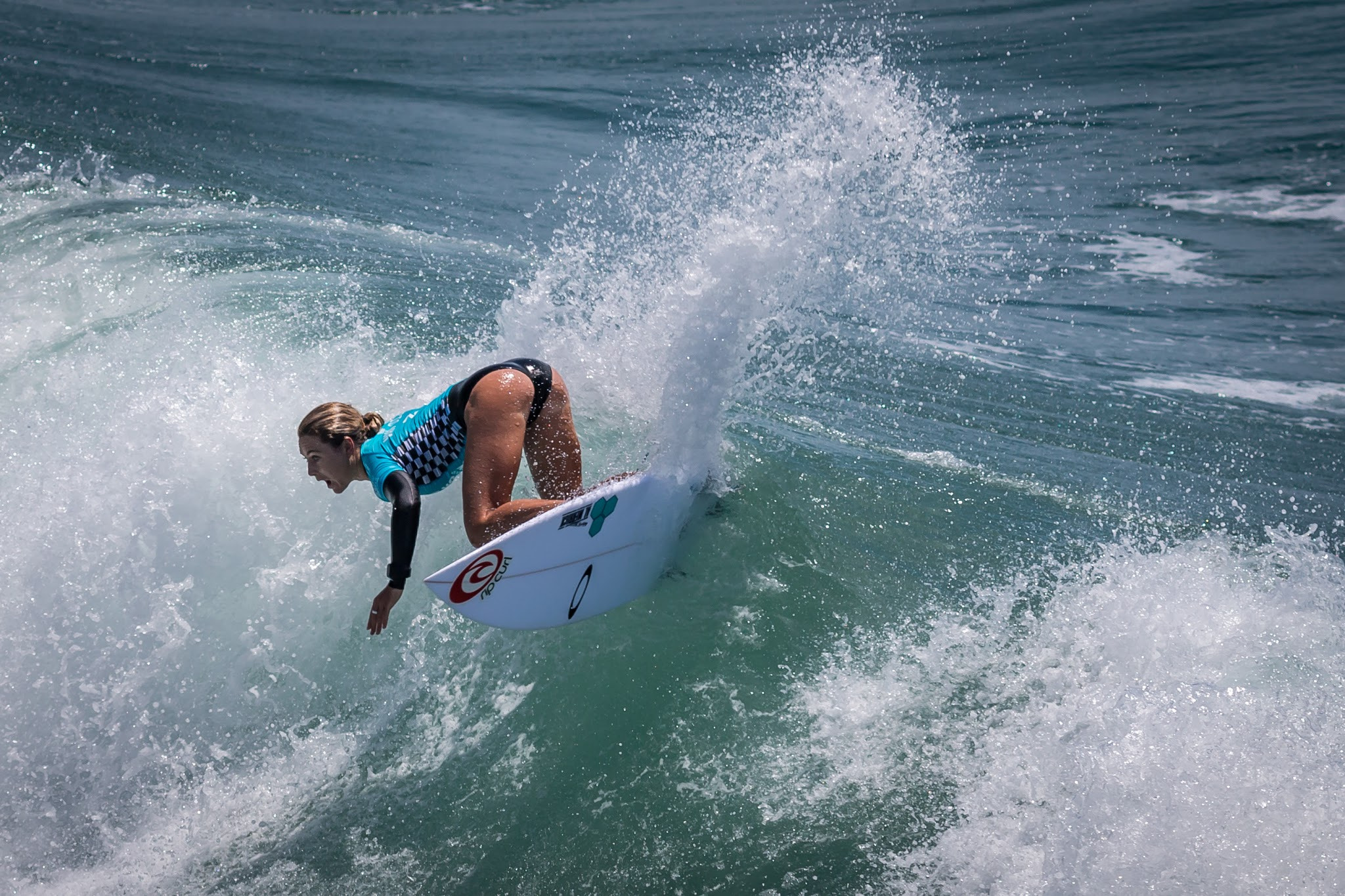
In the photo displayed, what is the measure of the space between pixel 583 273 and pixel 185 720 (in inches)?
202

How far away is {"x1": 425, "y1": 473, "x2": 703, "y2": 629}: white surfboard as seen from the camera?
4.09m

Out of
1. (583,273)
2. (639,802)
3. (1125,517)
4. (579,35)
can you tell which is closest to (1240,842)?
(639,802)

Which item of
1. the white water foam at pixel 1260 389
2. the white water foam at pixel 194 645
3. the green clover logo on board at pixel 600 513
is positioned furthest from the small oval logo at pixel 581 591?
the white water foam at pixel 1260 389

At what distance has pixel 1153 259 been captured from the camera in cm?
1238

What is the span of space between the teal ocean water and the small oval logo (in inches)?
11.7

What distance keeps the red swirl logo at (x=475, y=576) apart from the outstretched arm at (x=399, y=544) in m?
0.26

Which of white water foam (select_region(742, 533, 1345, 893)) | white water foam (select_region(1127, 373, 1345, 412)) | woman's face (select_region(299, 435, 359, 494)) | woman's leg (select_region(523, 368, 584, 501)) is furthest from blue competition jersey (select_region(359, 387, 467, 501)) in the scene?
white water foam (select_region(1127, 373, 1345, 412))

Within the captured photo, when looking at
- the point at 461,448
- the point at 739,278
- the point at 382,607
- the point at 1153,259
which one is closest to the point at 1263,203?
the point at 1153,259

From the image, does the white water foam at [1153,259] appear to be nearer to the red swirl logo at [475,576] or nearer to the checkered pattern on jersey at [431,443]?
the checkered pattern on jersey at [431,443]

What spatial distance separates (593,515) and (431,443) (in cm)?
80

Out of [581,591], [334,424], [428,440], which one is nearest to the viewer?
[334,424]

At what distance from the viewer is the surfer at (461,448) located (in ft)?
12.6

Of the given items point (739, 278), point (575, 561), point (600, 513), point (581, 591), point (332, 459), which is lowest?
point (581, 591)

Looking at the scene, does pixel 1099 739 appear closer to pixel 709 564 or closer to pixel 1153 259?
pixel 709 564
